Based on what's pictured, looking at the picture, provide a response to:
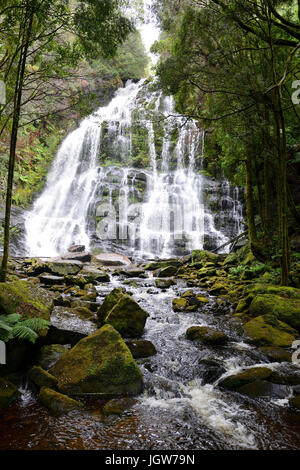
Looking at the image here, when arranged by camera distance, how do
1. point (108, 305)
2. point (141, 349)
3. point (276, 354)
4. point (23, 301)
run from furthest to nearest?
point (108, 305) → point (141, 349) → point (276, 354) → point (23, 301)

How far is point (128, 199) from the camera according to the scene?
19.8 metres

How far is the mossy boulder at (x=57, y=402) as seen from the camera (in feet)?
8.87

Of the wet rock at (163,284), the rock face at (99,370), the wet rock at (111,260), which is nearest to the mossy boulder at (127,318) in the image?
the rock face at (99,370)

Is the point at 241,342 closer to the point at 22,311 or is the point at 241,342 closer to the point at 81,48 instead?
the point at 22,311

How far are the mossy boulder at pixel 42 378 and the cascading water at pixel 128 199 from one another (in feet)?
43.4

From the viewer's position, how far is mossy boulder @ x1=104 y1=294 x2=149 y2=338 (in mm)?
4824

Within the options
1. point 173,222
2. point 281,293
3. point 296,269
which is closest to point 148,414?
point 281,293

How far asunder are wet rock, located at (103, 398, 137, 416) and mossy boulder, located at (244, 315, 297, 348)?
2.62 meters

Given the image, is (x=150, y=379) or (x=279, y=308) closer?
(x=150, y=379)

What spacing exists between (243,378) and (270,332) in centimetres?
161

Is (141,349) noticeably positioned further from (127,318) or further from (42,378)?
(42,378)

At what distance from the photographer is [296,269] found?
A: 7.49 metres

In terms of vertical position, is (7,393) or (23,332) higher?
(23,332)

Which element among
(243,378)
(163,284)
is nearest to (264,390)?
(243,378)
